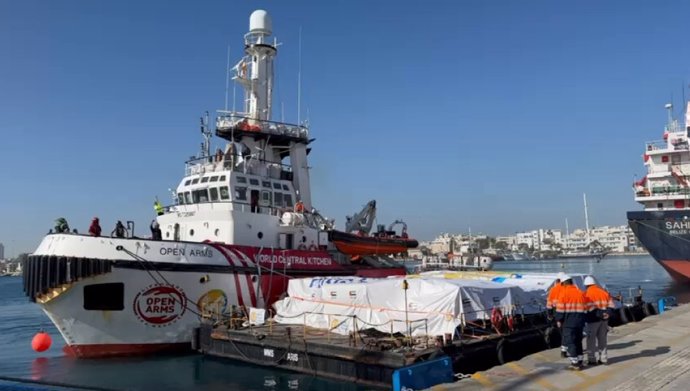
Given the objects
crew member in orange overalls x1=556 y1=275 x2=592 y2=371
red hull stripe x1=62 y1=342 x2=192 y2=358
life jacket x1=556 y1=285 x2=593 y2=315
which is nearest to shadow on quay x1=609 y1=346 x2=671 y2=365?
crew member in orange overalls x1=556 y1=275 x2=592 y2=371

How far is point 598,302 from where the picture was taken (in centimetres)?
980

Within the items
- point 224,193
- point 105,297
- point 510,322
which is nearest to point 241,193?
point 224,193

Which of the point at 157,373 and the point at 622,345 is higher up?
the point at 622,345

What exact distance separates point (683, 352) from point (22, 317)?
126 ft

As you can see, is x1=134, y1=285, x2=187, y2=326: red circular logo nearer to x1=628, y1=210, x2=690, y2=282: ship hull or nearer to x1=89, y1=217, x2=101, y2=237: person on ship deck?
x1=89, y1=217, x2=101, y2=237: person on ship deck

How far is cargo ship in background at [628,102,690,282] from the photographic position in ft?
136

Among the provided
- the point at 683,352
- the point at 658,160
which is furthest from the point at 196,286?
the point at 658,160

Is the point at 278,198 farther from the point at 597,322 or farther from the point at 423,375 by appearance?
the point at 597,322

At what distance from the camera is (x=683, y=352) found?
10.9 metres

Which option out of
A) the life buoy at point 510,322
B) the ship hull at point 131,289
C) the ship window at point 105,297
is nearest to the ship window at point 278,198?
the ship hull at point 131,289

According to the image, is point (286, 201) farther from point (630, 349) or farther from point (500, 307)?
point (630, 349)

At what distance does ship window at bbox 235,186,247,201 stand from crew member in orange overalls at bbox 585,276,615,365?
49.0ft

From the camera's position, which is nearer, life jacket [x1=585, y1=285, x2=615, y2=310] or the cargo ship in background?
life jacket [x1=585, y1=285, x2=615, y2=310]

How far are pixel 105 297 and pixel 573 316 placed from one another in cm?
1438
